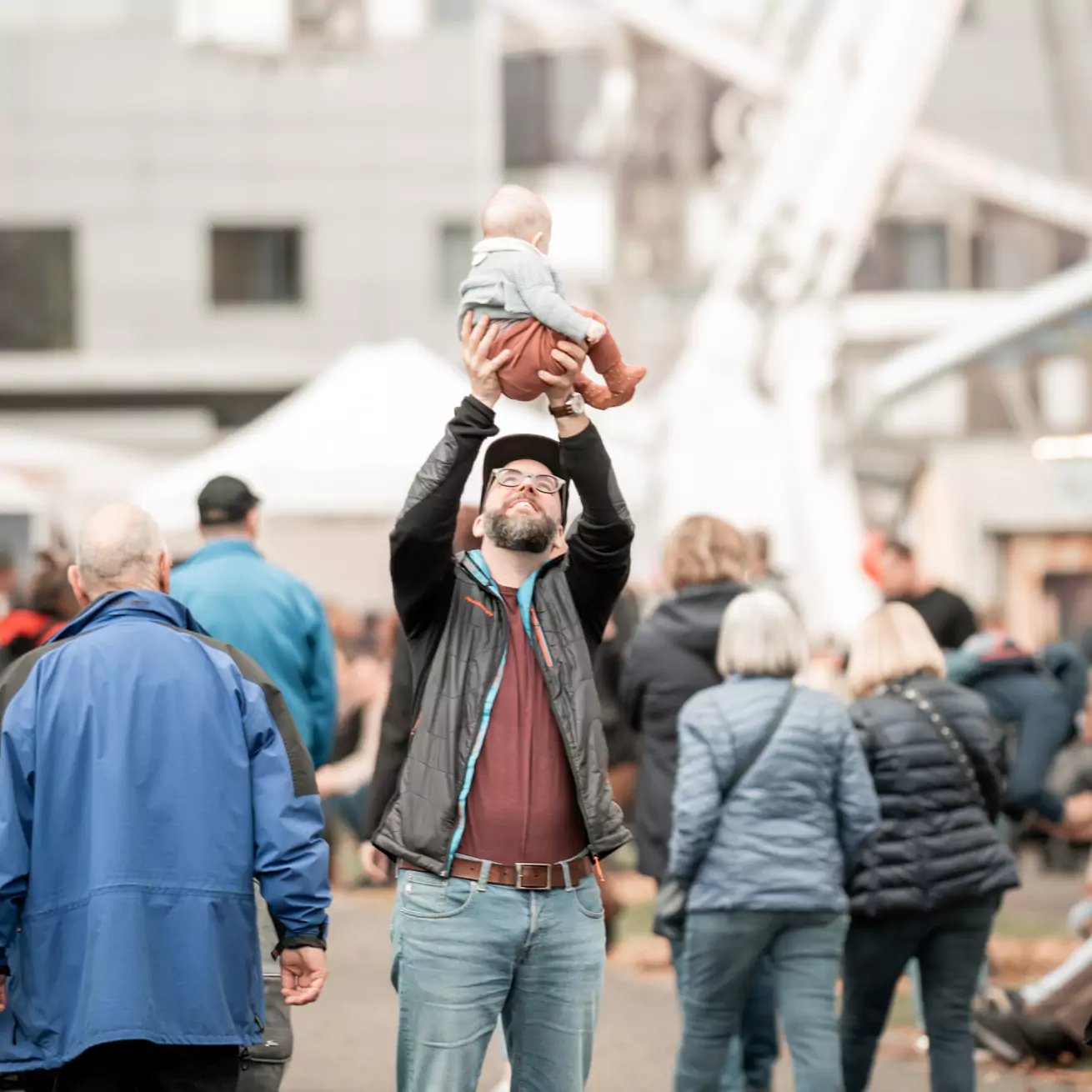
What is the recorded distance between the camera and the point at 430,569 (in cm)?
501

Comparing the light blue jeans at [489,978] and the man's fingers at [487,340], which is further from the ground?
the man's fingers at [487,340]

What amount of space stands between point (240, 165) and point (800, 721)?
30.1 m

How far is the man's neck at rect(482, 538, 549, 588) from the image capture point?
17.0ft

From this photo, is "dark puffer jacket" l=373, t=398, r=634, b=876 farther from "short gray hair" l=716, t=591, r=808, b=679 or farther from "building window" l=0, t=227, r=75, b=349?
"building window" l=0, t=227, r=75, b=349

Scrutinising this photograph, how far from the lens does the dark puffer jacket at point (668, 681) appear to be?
7598 mm

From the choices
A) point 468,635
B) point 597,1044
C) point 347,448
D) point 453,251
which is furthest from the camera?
point 453,251

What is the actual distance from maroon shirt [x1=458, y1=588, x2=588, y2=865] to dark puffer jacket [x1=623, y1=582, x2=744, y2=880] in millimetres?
2615

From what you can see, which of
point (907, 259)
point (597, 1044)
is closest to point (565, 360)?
point (597, 1044)

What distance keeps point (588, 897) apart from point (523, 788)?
0.32 metres

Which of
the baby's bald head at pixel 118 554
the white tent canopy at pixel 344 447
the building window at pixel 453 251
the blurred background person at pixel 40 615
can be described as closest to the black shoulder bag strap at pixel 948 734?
the baby's bald head at pixel 118 554

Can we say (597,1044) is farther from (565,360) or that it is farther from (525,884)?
(565,360)

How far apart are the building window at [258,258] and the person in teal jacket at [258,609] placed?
28700 mm

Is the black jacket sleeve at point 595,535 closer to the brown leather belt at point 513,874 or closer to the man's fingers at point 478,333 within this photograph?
the man's fingers at point 478,333

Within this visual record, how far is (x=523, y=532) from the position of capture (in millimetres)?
5078
